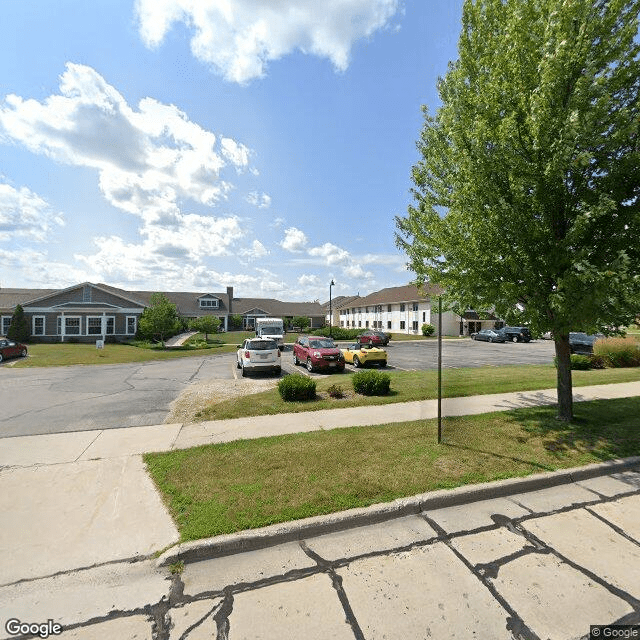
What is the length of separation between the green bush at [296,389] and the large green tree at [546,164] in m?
4.86

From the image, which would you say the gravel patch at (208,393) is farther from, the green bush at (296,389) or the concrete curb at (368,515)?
the concrete curb at (368,515)

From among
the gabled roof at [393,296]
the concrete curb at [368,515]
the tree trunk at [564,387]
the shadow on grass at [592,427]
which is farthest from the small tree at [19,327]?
the gabled roof at [393,296]

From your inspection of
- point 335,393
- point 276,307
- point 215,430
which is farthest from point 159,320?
point 276,307

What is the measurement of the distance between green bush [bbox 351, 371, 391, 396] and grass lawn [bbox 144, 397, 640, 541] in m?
2.91

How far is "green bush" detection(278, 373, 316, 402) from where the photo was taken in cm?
958

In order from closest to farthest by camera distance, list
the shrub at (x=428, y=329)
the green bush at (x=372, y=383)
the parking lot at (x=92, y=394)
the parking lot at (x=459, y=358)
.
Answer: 1. the parking lot at (x=92, y=394)
2. the green bush at (x=372, y=383)
3. the parking lot at (x=459, y=358)
4. the shrub at (x=428, y=329)

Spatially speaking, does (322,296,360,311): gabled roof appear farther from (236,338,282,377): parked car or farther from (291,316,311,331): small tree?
(236,338,282,377): parked car

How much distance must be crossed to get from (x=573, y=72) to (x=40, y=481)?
1075 cm

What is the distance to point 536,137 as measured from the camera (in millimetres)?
5527

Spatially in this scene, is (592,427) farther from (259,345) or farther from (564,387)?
(259,345)

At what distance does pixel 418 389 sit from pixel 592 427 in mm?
4701

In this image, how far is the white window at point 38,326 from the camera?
1336 inches

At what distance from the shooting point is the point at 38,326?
112 ft

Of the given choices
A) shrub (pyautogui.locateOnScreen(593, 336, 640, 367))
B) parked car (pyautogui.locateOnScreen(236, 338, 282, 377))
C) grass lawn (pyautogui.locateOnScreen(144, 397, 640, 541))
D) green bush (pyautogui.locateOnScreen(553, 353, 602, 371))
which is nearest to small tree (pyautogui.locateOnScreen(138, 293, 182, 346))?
parked car (pyautogui.locateOnScreen(236, 338, 282, 377))
